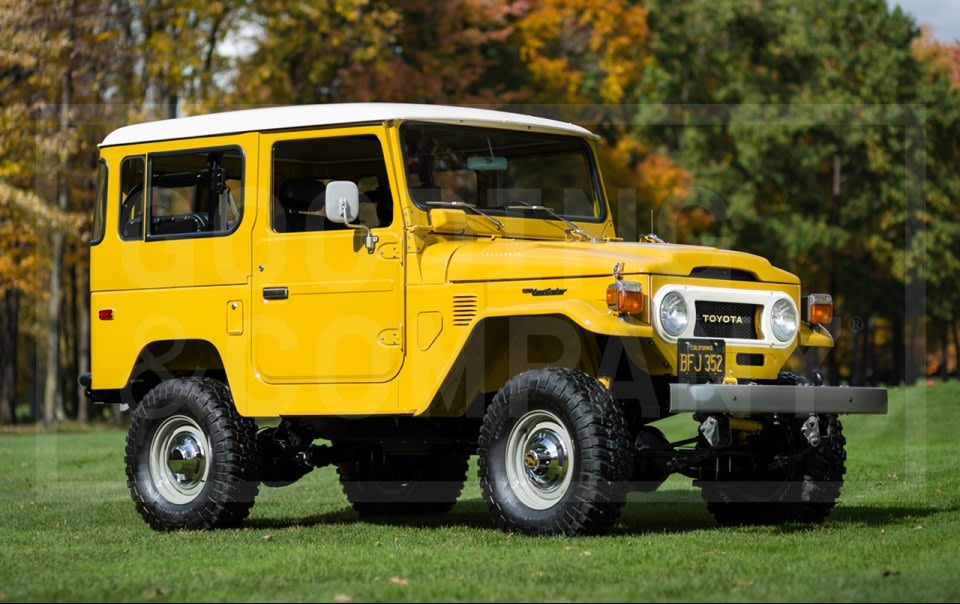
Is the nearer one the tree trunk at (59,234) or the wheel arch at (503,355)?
the wheel arch at (503,355)

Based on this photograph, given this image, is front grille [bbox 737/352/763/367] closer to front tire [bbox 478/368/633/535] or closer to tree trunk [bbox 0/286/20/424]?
front tire [bbox 478/368/633/535]

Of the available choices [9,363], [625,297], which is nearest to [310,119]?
[625,297]

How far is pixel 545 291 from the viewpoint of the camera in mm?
9516

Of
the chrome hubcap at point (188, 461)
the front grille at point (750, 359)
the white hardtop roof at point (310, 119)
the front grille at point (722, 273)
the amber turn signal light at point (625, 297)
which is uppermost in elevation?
the white hardtop roof at point (310, 119)

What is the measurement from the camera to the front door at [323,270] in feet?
33.8

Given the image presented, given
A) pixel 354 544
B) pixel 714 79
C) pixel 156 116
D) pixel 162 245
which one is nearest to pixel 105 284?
pixel 162 245

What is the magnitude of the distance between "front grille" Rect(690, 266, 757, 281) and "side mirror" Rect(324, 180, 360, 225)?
7.49 feet

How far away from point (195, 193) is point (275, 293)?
1.23 meters

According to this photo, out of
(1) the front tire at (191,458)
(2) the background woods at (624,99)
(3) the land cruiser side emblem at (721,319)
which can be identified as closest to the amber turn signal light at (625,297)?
(3) the land cruiser side emblem at (721,319)

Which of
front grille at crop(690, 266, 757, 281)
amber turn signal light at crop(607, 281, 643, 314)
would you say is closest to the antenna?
front grille at crop(690, 266, 757, 281)

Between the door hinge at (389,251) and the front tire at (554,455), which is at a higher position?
the door hinge at (389,251)

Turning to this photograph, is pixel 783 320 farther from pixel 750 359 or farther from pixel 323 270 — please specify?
pixel 323 270

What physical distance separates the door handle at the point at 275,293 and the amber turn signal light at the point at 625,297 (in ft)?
8.90

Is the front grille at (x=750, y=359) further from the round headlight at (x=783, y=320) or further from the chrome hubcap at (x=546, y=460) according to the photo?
the chrome hubcap at (x=546, y=460)
